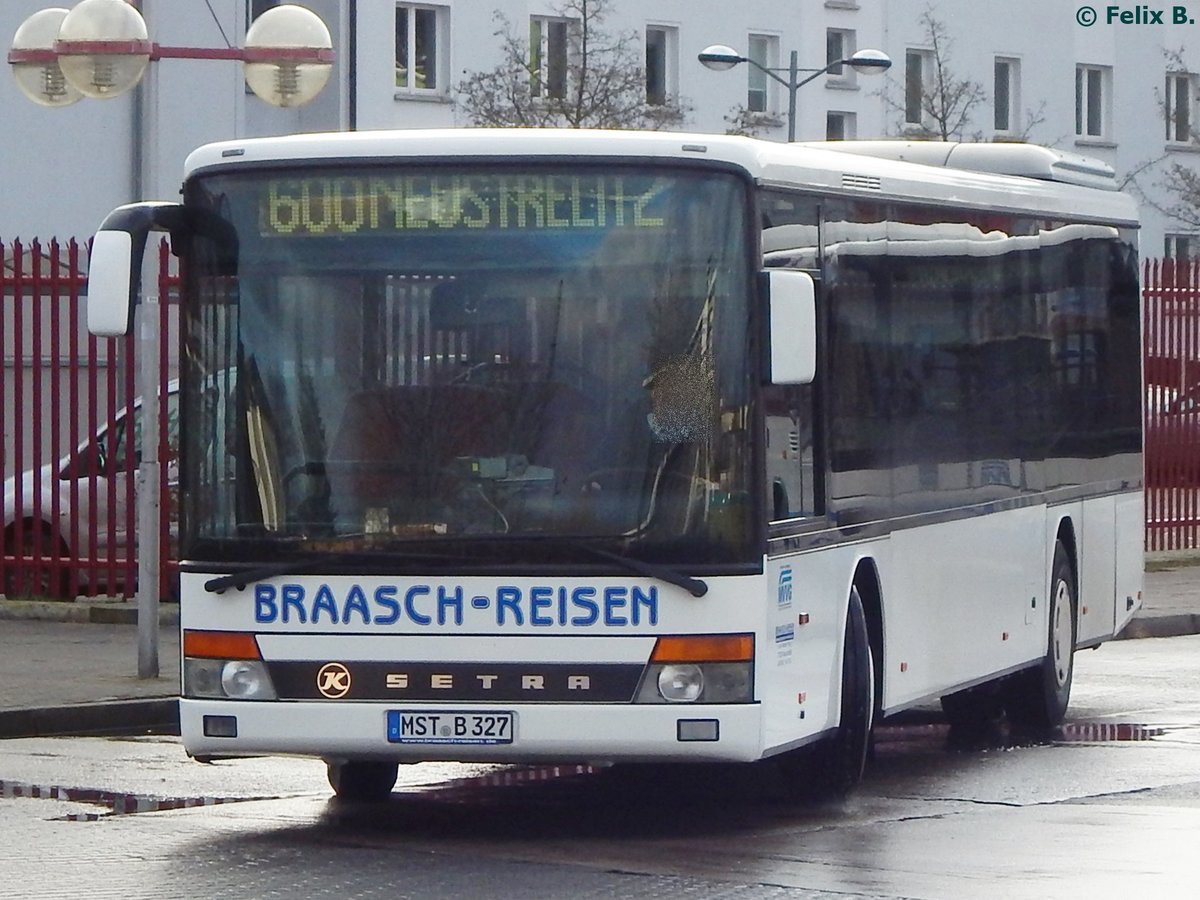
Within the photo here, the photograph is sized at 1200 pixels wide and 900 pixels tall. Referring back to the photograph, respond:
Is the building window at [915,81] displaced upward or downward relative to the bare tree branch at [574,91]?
upward

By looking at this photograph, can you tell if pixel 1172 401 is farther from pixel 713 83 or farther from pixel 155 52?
pixel 713 83

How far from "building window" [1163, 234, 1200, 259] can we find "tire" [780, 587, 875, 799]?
52707mm

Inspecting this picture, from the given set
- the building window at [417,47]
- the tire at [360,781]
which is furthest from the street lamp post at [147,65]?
the building window at [417,47]

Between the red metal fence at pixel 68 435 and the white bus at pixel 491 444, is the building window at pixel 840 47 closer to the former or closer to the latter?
the red metal fence at pixel 68 435

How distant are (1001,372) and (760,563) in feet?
11.8

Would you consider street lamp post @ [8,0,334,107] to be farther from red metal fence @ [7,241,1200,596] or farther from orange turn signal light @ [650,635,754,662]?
orange turn signal light @ [650,635,754,662]

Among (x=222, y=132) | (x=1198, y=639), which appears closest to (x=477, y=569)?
(x=1198, y=639)

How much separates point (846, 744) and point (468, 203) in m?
2.60

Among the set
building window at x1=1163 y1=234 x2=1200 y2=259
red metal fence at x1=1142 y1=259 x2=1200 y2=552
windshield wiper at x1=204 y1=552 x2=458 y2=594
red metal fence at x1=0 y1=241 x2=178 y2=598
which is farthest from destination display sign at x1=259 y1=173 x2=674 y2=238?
building window at x1=1163 y1=234 x2=1200 y2=259

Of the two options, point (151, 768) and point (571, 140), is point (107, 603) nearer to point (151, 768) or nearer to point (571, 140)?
point (151, 768)

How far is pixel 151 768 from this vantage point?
12.7 meters

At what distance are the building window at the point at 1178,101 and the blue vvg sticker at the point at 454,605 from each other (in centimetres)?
5458

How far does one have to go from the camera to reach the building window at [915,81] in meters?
57.0

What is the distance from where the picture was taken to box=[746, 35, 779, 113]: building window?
2203 inches
